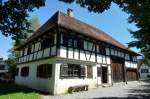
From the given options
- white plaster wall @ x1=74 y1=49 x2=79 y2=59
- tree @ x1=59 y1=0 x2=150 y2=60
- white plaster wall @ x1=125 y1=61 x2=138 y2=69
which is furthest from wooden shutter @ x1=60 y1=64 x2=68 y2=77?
white plaster wall @ x1=125 y1=61 x2=138 y2=69

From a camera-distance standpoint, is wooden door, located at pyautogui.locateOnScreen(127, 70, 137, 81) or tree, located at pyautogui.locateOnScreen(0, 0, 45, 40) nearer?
tree, located at pyautogui.locateOnScreen(0, 0, 45, 40)

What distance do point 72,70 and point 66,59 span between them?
1.59 m

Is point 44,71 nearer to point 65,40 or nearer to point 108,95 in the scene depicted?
point 65,40

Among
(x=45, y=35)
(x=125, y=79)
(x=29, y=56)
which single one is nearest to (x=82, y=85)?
(x=45, y=35)

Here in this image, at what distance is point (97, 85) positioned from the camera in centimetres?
2206

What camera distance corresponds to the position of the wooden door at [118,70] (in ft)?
86.4

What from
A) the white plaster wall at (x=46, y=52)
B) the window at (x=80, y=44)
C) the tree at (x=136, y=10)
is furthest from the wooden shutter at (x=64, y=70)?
the tree at (x=136, y=10)

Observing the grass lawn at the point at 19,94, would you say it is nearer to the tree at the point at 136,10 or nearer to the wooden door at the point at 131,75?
the tree at the point at 136,10

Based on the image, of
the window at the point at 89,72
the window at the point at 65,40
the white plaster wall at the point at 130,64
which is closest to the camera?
the window at the point at 65,40

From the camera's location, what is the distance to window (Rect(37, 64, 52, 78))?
18188 millimetres

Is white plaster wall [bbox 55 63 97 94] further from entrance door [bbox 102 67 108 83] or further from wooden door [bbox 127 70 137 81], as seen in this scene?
wooden door [bbox 127 70 137 81]

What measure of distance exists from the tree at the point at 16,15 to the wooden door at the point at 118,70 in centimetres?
1858

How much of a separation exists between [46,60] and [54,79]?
264cm

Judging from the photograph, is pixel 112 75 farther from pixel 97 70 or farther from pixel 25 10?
pixel 25 10
